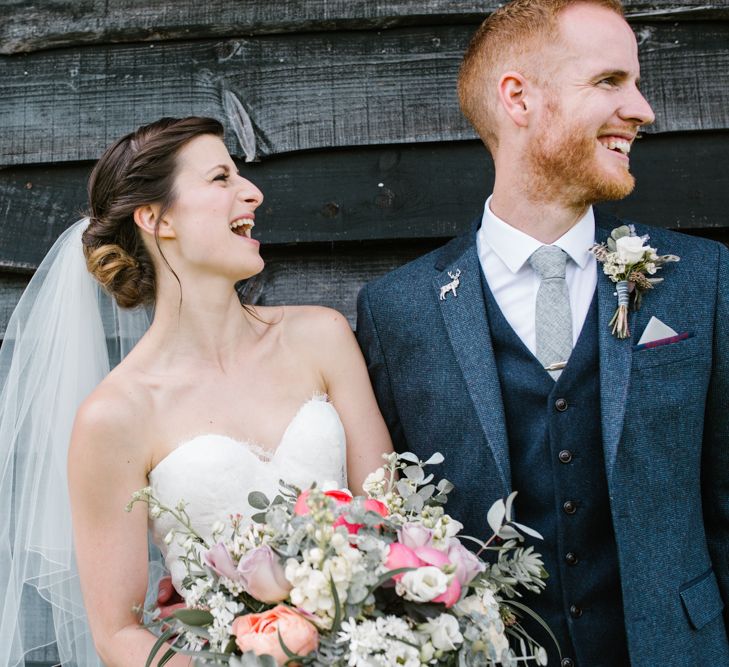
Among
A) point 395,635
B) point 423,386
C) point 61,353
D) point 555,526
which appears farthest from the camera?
point 61,353

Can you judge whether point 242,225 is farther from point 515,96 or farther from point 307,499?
point 307,499

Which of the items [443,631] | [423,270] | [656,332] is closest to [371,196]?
[423,270]

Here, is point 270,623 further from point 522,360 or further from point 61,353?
point 61,353

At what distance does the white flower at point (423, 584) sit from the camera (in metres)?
1.64

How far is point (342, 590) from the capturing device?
1636 mm

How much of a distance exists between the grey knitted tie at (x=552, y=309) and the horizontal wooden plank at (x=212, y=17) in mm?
867

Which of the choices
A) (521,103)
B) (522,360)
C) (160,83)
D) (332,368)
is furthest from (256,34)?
(522,360)

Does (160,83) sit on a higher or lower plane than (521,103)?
higher

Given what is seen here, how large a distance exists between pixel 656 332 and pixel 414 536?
87 centimetres

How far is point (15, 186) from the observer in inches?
113

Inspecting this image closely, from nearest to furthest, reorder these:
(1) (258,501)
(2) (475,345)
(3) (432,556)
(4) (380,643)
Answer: (4) (380,643)
(3) (432,556)
(1) (258,501)
(2) (475,345)

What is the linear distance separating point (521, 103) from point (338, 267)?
2.57 ft

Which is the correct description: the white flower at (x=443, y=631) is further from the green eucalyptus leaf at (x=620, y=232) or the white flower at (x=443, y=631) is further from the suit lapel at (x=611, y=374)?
the green eucalyptus leaf at (x=620, y=232)

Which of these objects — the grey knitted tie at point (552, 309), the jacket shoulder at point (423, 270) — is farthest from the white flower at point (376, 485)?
the jacket shoulder at point (423, 270)
